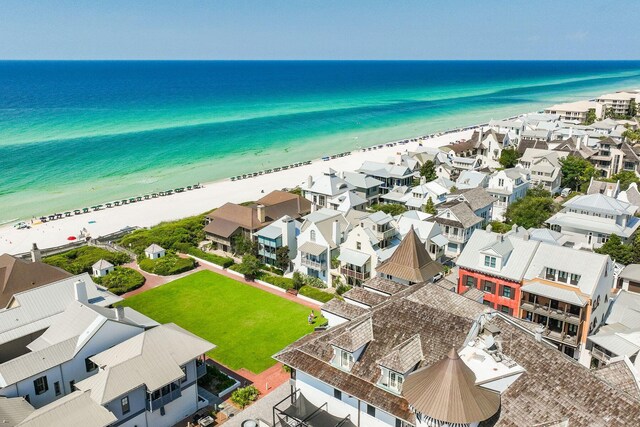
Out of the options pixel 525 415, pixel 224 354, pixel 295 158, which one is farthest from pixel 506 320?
pixel 295 158

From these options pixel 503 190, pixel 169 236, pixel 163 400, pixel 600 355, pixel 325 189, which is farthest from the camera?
pixel 325 189

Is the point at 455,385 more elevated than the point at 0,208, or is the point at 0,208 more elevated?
the point at 455,385

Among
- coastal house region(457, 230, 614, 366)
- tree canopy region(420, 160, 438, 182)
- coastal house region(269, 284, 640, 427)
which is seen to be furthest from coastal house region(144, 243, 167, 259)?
tree canopy region(420, 160, 438, 182)

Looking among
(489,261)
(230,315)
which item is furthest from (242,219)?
(489,261)

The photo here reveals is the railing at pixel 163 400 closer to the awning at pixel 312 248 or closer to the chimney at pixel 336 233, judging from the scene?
the awning at pixel 312 248

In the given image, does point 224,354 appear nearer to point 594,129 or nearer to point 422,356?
point 422,356

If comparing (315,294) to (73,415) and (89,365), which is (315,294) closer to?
(89,365)

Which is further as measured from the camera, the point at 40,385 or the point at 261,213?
the point at 261,213

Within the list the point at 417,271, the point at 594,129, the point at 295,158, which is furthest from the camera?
the point at 295,158
